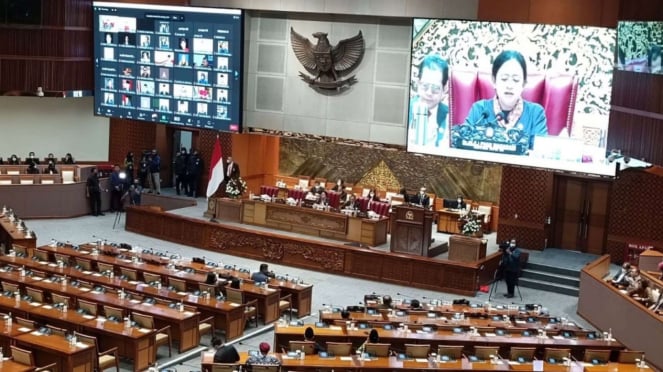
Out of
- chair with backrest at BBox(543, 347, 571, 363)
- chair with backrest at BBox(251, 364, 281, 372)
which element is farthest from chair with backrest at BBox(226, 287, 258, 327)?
chair with backrest at BBox(543, 347, 571, 363)

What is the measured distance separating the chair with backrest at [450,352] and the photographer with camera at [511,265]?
A: 695cm

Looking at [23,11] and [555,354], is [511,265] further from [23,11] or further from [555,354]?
[23,11]

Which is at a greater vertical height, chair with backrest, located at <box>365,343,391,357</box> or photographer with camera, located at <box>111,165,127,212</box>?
photographer with camera, located at <box>111,165,127,212</box>

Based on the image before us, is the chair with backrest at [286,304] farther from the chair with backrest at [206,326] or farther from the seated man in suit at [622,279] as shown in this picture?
the seated man in suit at [622,279]

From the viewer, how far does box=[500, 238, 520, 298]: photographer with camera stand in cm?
2158

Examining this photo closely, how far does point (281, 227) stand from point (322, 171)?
18.8ft

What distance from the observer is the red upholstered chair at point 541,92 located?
22.1 m

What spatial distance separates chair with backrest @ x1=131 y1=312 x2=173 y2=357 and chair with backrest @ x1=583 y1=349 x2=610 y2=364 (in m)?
6.98

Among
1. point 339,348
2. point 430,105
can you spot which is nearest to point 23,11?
point 430,105

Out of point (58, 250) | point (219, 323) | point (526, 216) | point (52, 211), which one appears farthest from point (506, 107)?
point (52, 211)

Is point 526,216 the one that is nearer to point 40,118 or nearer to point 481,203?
point 481,203

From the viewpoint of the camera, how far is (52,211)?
92.2ft

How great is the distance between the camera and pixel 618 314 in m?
19.0

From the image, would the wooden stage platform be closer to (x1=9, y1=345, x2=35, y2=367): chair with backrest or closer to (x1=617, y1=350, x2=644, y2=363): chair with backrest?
(x1=617, y1=350, x2=644, y2=363): chair with backrest
